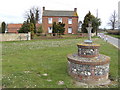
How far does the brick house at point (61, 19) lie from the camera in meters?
40.8

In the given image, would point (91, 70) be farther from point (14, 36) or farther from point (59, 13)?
point (59, 13)

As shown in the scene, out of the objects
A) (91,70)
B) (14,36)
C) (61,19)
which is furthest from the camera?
(61,19)

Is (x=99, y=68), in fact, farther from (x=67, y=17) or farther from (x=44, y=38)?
(x=67, y=17)

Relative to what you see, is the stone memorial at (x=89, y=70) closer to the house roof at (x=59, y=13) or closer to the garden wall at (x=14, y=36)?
the garden wall at (x=14, y=36)

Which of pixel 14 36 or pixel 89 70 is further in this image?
A: pixel 14 36

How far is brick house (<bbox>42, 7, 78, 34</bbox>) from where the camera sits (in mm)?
40812

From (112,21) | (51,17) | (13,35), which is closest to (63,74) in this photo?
(13,35)

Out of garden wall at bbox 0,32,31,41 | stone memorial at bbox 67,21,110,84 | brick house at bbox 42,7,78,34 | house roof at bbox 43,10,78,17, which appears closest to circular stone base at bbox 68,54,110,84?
stone memorial at bbox 67,21,110,84

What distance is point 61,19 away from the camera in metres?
41.3

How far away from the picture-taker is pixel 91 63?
684 centimetres

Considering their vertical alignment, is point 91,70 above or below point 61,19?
below

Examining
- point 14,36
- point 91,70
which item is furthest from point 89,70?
point 14,36

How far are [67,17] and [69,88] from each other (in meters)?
36.4

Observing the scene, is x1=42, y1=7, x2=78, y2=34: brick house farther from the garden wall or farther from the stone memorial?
the stone memorial
